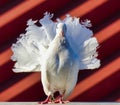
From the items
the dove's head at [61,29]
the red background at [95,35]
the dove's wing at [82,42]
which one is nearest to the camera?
the dove's head at [61,29]

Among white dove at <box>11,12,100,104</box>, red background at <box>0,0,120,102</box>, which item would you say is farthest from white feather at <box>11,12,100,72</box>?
red background at <box>0,0,120,102</box>

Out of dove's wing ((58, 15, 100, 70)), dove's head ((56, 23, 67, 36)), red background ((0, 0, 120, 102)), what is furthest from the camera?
red background ((0, 0, 120, 102))

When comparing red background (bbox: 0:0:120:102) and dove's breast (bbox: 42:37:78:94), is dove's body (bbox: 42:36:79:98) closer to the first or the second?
dove's breast (bbox: 42:37:78:94)

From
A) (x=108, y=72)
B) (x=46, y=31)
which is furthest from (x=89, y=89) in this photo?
(x=46, y=31)

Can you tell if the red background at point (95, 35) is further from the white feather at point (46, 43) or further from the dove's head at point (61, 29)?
the dove's head at point (61, 29)

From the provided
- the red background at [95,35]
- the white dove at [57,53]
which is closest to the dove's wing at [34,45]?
the white dove at [57,53]

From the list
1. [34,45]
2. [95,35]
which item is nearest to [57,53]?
[34,45]

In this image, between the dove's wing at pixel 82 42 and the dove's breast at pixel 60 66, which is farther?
the dove's wing at pixel 82 42
